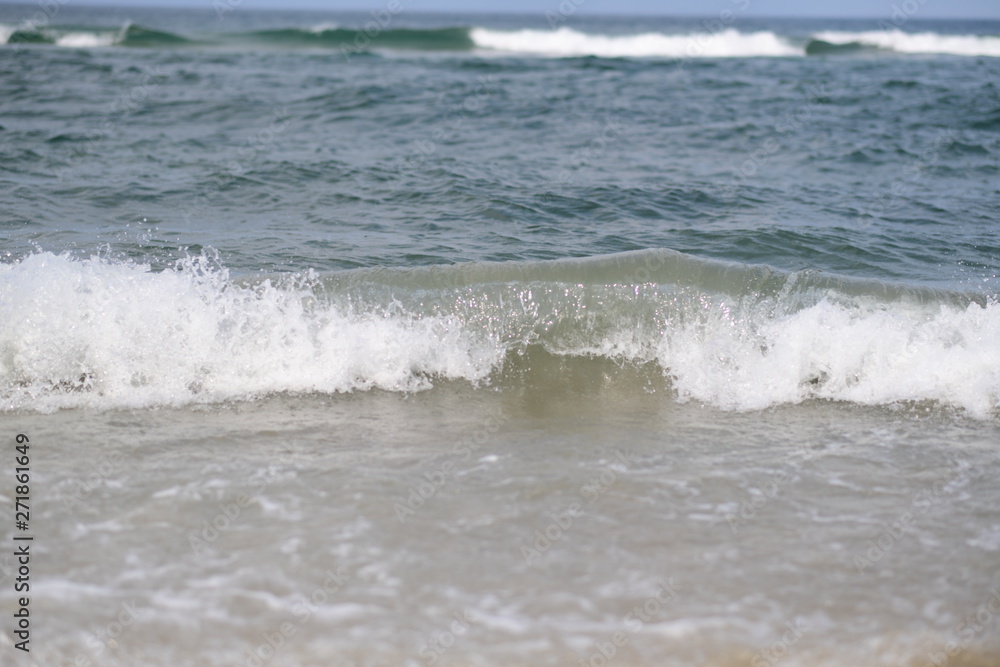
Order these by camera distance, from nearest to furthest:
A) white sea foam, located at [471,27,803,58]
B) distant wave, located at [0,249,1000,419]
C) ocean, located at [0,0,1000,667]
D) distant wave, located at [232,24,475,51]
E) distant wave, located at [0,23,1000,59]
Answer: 1. ocean, located at [0,0,1000,667]
2. distant wave, located at [0,249,1000,419]
3. distant wave, located at [0,23,1000,59]
4. distant wave, located at [232,24,475,51]
5. white sea foam, located at [471,27,803,58]

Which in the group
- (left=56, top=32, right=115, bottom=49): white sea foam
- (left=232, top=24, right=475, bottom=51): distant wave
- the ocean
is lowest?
the ocean

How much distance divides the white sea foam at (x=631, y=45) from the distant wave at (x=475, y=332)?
85.8ft

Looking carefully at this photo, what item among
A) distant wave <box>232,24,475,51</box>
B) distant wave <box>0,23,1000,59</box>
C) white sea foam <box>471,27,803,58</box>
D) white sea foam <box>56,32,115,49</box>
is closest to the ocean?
distant wave <box>232,24,475,51</box>

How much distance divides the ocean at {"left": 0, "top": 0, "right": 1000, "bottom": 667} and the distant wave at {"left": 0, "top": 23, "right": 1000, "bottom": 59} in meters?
20.7

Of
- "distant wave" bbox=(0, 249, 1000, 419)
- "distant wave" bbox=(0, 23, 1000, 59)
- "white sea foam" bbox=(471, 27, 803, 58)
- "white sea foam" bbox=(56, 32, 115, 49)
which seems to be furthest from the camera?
"white sea foam" bbox=(471, 27, 803, 58)

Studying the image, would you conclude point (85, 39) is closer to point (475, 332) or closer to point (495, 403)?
point (475, 332)

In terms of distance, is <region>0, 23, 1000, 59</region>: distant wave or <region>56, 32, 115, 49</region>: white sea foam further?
<region>0, 23, 1000, 59</region>: distant wave

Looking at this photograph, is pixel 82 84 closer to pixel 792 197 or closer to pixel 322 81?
pixel 322 81

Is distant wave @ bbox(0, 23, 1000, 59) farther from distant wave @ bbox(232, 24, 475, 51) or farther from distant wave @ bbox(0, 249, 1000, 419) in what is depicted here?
distant wave @ bbox(0, 249, 1000, 419)

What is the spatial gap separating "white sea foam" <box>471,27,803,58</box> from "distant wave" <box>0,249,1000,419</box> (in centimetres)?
2615

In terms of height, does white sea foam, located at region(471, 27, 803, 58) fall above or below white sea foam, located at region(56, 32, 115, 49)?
above

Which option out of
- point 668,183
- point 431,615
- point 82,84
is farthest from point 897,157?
point 82,84

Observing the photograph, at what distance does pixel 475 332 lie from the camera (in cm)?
536

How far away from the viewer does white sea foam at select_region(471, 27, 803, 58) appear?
3142 centimetres
